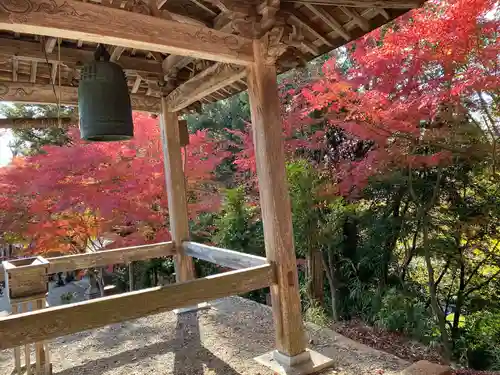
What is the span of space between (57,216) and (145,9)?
424 centimetres

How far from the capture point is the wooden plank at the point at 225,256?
120 inches

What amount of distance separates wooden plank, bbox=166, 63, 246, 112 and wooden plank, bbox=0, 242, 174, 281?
1557 mm

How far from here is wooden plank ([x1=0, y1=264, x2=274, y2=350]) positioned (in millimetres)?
1934

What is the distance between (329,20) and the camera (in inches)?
102

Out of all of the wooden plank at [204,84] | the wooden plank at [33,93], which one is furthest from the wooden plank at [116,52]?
the wooden plank at [204,84]

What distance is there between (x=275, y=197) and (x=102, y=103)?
1.33 metres

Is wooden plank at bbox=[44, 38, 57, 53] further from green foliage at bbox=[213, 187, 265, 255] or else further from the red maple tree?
green foliage at bbox=[213, 187, 265, 255]

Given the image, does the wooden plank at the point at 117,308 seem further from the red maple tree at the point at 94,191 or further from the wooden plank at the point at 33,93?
the red maple tree at the point at 94,191

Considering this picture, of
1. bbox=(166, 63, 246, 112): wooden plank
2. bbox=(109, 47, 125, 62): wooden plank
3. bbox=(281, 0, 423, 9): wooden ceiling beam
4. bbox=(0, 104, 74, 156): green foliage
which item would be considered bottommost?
bbox=(166, 63, 246, 112): wooden plank

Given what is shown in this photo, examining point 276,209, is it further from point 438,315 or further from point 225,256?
point 438,315

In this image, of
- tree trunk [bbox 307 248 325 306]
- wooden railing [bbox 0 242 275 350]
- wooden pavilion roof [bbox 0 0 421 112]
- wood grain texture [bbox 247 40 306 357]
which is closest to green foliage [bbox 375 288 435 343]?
tree trunk [bbox 307 248 325 306]

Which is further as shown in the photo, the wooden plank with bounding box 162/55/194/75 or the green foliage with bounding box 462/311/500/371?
the green foliage with bounding box 462/311/500/371

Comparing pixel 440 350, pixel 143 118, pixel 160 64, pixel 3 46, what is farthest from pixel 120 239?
pixel 440 350

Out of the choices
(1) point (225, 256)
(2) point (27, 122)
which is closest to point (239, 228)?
(1) point (225, 256)
